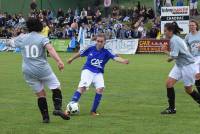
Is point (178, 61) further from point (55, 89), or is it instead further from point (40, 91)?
point (40, 91)

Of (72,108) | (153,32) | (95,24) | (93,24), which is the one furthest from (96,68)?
(93,24)

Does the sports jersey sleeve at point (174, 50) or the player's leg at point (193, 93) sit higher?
the sports jersey sleeve at point (174, 50)

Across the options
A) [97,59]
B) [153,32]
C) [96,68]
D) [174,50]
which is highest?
[174,50]

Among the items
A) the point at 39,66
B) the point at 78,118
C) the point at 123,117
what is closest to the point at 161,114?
the point at 123,117

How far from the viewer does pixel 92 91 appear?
16359 mm

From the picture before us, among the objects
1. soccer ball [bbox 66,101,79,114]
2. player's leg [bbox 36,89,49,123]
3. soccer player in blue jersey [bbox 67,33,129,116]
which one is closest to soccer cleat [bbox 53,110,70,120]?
player's leg [bbox 36,89,49,123]

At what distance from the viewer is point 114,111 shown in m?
12.2

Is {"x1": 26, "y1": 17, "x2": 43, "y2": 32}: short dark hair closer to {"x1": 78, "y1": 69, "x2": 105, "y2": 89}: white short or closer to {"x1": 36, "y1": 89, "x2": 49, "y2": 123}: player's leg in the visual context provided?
{"x1": 36, "y1": 89, "x2": 49, "y2": 123}: player's leg

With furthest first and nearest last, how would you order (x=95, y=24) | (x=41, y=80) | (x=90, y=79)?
(x=95, y=24)
(x=90, y=79)
(x=41, y=80)

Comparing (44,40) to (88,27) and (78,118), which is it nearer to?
(78,118)

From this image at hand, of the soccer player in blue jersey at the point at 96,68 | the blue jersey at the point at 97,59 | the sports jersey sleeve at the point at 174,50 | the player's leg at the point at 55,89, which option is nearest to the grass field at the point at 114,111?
the player's leg at the point at 55,89

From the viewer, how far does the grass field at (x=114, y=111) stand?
9.86 metres

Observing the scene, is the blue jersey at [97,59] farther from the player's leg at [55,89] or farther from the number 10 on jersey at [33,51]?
the number 10 on jersey at [33,51]

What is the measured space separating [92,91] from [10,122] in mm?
5895
